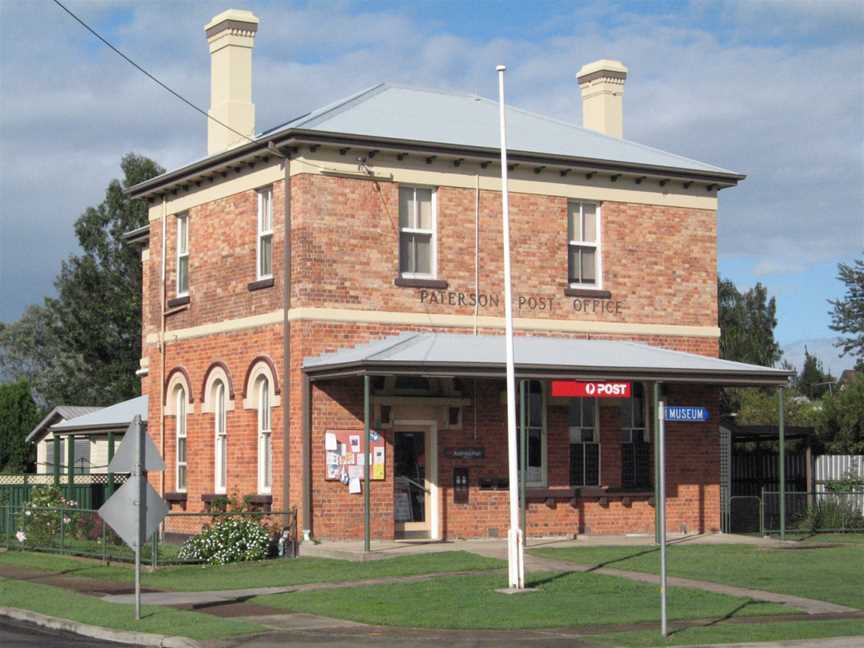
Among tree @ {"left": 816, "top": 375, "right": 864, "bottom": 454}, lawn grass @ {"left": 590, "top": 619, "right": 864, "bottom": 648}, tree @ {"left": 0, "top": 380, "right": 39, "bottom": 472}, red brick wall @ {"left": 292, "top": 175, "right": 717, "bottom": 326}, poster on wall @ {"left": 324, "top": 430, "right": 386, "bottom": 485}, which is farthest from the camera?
tree @ {"left": 0, "top": 380, "right": 39, "bottom": 472}

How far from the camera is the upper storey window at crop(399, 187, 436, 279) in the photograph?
2772 centimetres

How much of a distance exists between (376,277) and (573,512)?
19.5ft

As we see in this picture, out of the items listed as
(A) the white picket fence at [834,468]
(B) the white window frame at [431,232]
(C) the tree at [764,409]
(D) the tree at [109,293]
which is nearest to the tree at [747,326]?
(C) the tree at [764,409]

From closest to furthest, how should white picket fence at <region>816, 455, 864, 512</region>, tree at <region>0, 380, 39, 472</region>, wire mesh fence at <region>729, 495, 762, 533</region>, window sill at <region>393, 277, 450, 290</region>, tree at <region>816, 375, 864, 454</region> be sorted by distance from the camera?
window sill at <region>393, 277, 450, 290</region>
wire mesh fence at <region>729, 495, 762, 533</region>
white picket fence at <region>816, 455, 864, 512</region>
tree at <region>816, 375, 864, 454</region>
tree at <region>0, 380, 39, 472</region>

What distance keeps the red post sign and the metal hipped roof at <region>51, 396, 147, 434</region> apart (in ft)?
37.1

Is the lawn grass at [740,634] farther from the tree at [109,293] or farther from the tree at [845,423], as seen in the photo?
the tree at [109,293]

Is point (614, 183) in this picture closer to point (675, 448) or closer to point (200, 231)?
point (675, 448)

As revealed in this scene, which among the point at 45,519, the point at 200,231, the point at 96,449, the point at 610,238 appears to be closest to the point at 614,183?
the point at 610,238

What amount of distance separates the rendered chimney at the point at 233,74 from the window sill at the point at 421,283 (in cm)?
487

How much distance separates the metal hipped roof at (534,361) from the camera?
24.8 m

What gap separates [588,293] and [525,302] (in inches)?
59.3

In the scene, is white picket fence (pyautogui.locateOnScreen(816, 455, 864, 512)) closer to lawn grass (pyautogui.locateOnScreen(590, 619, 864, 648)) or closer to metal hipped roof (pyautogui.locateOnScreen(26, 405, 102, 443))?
lawn grass (pyautogui.locateOnScreen(590, 619, 864, 648))

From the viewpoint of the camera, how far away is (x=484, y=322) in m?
28.2

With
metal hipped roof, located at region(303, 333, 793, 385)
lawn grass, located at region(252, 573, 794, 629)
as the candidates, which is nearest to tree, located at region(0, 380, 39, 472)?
metal hipped roof, located at region(303, 333, 793, 385)
